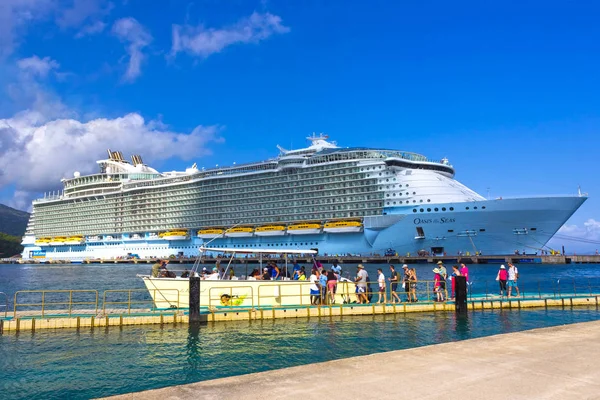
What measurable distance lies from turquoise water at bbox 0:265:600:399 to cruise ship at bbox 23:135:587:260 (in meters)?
35.3

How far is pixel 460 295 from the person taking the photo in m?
20.3

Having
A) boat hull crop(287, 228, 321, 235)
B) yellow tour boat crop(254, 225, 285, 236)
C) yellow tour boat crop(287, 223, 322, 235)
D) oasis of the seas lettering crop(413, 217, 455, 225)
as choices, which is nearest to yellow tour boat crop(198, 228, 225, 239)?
yellow tour boat crop(254, 225, 285, 236)

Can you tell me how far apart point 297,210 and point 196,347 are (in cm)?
6400

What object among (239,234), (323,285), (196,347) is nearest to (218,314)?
(196,347)

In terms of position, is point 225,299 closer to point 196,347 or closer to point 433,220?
point 196,347

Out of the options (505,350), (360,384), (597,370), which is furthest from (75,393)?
(597,370)

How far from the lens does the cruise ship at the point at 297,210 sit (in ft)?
201

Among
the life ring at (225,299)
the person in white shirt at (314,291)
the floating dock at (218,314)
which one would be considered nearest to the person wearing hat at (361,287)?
the floating dock at (218,314)

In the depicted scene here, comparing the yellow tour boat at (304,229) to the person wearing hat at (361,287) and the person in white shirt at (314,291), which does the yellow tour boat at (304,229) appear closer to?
the person wearing hat at (361,287)

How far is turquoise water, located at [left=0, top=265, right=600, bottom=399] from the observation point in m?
10.9

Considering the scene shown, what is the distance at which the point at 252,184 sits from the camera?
85.9 m

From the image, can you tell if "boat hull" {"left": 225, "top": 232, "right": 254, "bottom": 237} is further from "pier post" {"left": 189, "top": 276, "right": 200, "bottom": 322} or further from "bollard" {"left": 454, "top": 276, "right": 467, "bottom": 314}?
"pier post" {"left": 189, "top": 276, "right": 200, "bottom": 322}

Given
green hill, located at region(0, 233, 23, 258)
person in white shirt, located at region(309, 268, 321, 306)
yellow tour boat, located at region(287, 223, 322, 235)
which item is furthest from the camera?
green hill, located at region(0, 233, 23, 258)

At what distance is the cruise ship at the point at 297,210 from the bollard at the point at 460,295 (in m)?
34.2
